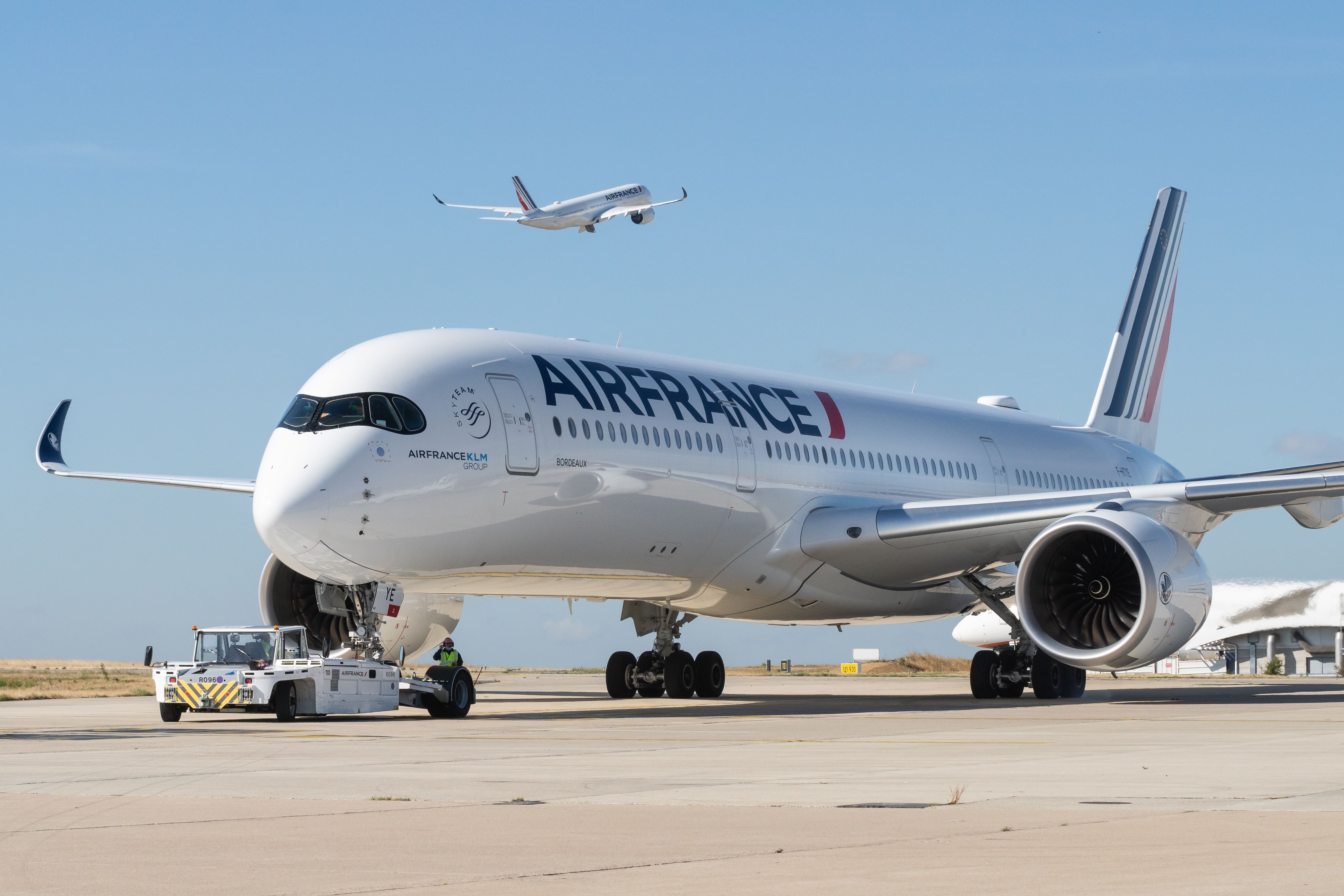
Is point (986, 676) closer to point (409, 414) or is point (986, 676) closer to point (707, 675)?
point (707, 675)

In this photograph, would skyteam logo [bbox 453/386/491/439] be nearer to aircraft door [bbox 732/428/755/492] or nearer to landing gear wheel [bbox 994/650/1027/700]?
aircraft door [bbox 732/428/755/492]

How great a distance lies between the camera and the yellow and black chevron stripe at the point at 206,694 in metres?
17.0

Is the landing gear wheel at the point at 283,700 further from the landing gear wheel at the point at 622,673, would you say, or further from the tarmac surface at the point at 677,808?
the landing gear wheel at the point at 622,673

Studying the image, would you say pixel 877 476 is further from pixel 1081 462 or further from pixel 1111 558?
pixel 1081 462

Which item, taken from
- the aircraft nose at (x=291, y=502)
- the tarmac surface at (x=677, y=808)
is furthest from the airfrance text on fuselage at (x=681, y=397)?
the tarmac surface at (x=677, y=808)

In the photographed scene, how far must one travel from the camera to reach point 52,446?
24344mm

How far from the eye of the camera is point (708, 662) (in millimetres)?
24109

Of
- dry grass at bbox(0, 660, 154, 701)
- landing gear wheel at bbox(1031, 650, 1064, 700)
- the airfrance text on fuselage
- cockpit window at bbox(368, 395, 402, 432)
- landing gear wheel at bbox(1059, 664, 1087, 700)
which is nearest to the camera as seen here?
cockpit window at bbox(368, 395, 402, 432)

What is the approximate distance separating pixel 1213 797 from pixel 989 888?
3.22m

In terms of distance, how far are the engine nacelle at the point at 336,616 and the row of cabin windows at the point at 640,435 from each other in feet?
9.59

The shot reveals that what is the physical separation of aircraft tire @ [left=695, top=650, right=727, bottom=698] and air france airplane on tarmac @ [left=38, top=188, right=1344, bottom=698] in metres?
0.03

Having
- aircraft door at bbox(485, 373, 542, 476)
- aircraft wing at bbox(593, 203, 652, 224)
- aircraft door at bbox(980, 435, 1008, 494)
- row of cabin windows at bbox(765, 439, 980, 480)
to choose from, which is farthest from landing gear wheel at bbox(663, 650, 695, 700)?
aircraft wing at bbox(593, 203, 652, 224)

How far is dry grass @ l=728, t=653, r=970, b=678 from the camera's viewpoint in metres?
44.2

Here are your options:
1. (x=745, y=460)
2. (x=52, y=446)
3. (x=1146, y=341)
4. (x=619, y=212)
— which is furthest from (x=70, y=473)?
(x=619, y=212)
